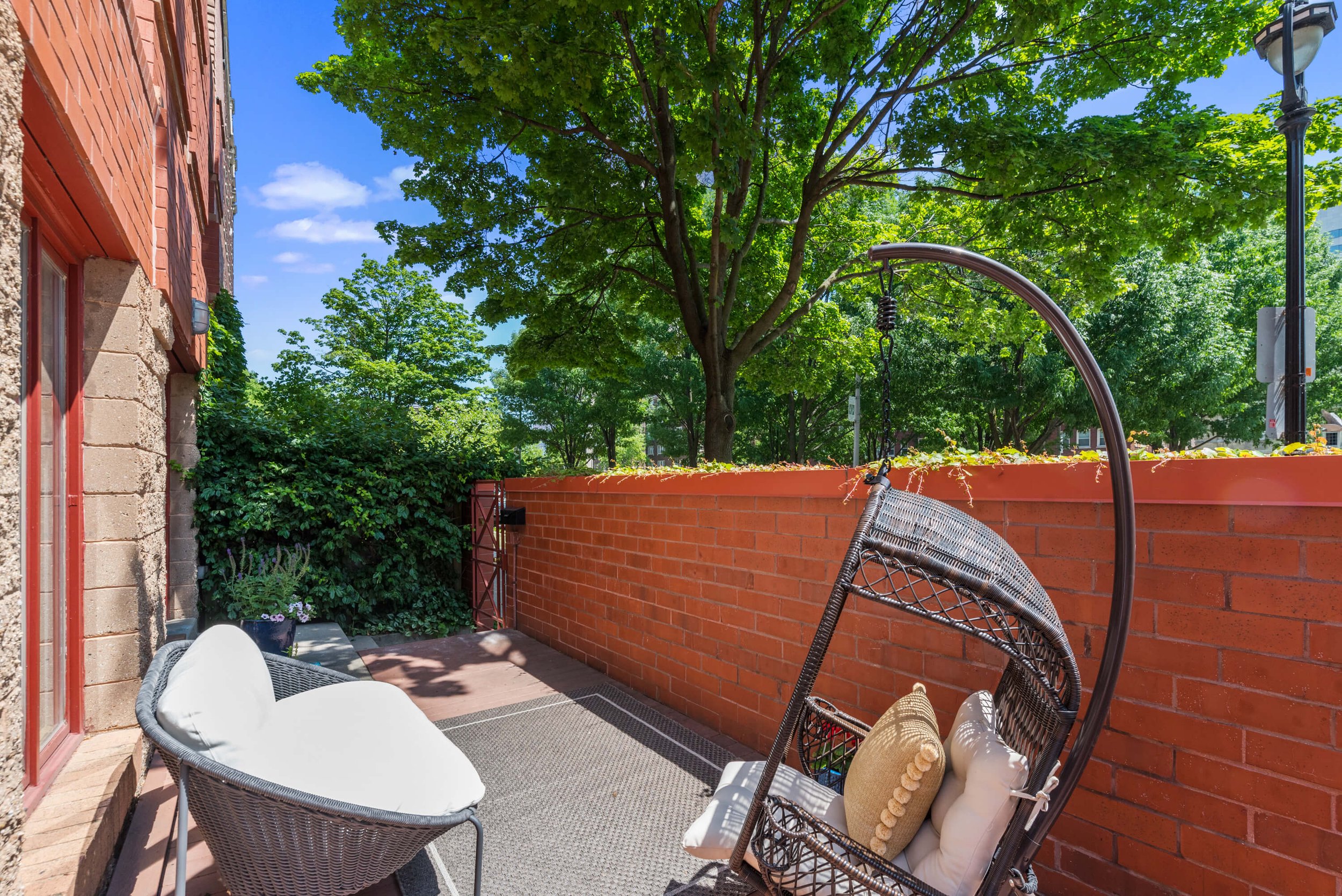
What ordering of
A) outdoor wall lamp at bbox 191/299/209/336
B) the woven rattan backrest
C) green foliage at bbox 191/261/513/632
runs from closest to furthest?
the woven rattan backrest < outdoor wall lamp at bbox 191/299/209/336 < green foliage at bbox 191/261/513/632

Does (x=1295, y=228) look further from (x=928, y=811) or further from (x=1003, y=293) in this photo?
(x=1003, y=293)

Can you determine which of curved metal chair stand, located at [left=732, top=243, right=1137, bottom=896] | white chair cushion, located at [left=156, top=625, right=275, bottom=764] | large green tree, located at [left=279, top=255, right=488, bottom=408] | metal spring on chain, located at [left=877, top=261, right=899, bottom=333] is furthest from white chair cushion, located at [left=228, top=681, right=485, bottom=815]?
large green tree, located at [left=279, top=255, right=488, bottom=408]

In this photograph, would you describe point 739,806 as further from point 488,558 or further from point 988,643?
point 488,558

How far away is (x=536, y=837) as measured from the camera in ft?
8.51

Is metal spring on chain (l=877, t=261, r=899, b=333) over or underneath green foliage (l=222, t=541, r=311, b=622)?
over

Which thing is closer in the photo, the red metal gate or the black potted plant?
the black potted plant

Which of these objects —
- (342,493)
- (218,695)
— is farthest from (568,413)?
(218,695)


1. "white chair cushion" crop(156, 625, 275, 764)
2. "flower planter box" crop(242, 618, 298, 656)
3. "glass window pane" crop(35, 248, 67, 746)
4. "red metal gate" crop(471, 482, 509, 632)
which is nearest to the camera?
"white chair cushion" crop(156, 625, 275, 764)

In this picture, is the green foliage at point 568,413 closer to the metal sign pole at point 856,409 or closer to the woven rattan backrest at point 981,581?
the metal sign pole at point 856,409

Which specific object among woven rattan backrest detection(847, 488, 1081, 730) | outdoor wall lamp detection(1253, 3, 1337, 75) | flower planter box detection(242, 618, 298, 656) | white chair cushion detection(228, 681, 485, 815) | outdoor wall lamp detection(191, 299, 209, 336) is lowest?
flower planter box detection(242, 618, 298, 656)

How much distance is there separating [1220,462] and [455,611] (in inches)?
265

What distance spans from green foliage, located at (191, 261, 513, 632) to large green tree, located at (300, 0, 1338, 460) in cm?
224

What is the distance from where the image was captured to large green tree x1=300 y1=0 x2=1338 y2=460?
5.52m

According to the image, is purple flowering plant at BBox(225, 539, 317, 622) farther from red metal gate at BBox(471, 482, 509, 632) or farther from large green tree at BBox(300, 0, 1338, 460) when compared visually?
large green tree at BBox(300, 0, 1338, 460)
